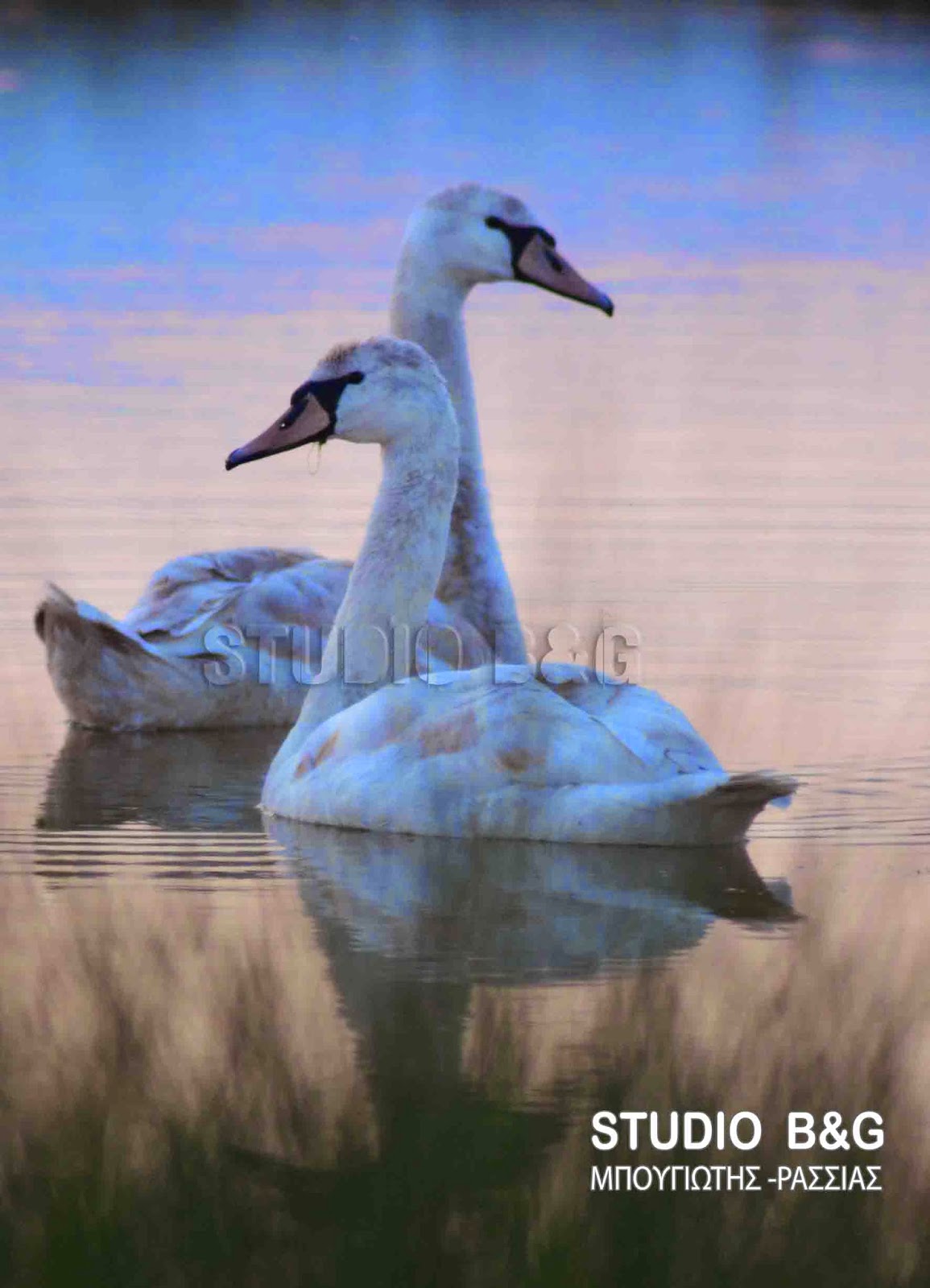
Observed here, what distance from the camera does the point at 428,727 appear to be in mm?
7227

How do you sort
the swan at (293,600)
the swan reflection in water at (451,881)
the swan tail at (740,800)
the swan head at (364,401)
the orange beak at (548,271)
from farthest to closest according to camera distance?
the orange beak at (548,271)
the swan at (293,600)
the swan head at (364,401)
the swan tail at (740,800)
the swan reflection in water at (451,881)

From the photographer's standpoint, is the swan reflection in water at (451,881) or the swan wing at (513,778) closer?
the swan reflection in water at (451,881)

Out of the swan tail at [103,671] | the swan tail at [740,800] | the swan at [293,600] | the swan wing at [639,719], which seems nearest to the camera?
the swan tail at [740,800]

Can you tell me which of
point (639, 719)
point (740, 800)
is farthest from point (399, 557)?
point (740, 800)

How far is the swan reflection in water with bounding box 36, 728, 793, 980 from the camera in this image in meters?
6.09

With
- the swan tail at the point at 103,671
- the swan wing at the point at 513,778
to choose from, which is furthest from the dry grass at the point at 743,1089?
the swan tail at the point at 103,671

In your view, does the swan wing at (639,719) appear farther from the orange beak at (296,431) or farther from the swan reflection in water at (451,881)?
the orange beak at (296,431)

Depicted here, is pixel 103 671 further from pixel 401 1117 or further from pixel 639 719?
pixel 401 1117

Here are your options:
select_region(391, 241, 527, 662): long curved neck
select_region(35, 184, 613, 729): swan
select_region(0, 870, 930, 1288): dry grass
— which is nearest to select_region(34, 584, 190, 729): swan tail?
select_region(35, 184, 613, 729): swan

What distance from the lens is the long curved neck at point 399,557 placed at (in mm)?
8234

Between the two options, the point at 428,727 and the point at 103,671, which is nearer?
the point at 428,727

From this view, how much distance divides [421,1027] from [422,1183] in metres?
1.17

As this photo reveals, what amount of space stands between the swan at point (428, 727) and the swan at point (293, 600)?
1.20 metres

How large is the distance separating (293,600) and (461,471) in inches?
30.8
